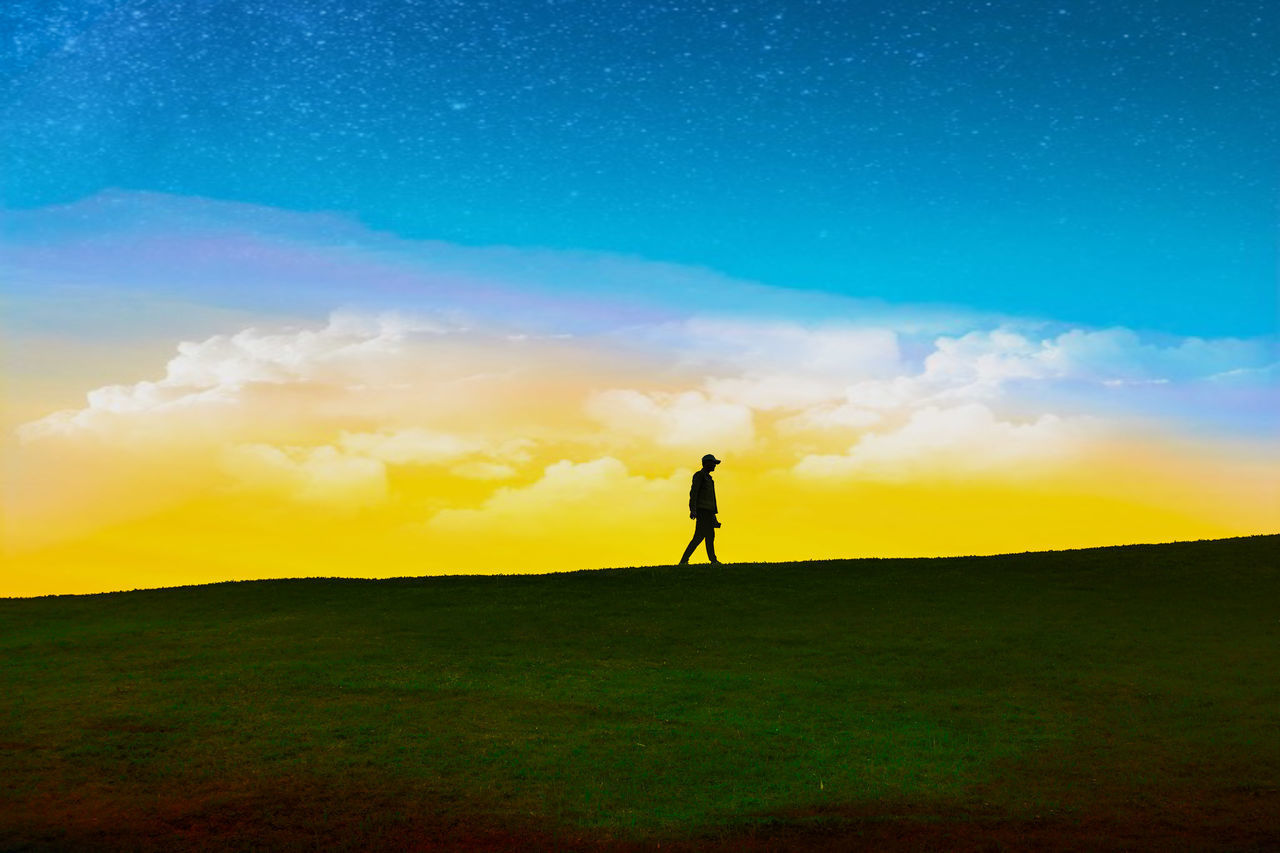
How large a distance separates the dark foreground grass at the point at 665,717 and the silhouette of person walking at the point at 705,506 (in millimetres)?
3529

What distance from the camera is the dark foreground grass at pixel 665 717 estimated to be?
515 inches

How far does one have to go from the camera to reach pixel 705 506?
32.2 metres

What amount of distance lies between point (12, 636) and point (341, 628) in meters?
7.66

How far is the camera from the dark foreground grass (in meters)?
13.1

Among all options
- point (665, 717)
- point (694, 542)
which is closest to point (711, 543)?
point (694, 542)

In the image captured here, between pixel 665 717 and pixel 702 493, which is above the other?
pixel 702 493

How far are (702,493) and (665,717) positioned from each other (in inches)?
597

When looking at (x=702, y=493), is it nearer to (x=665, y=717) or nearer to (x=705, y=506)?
(x=705, y=506)

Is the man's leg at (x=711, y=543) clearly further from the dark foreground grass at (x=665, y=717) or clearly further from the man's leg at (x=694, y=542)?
the dark foreground grass at (x=665, y=717)

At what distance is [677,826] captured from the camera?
12.8m

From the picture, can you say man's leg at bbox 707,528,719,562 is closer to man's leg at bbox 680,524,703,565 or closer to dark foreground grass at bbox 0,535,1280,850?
man's leg at bbox 680,524,703,565

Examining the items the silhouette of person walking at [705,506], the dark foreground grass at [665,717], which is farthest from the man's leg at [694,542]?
the dark foreground grass at [665,717]

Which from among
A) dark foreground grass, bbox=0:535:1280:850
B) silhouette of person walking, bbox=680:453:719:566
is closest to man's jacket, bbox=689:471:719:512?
silhouette of person walking, bbox=680:453:719:566

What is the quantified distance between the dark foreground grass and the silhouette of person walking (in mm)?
3529
